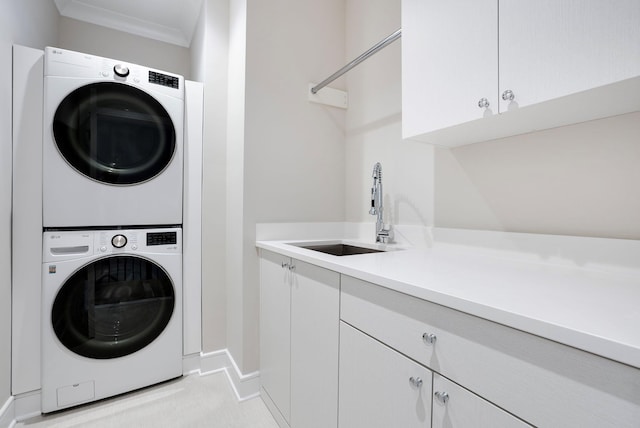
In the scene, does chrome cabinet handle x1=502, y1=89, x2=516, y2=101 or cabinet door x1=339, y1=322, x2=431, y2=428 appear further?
chrome cabinet handle x1=502, y1=89, x2=516, y2=101

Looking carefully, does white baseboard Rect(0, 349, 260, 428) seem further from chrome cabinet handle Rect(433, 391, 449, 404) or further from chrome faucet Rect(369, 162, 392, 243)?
chrome cabinet handle Rect(433, 391, 449, 404)

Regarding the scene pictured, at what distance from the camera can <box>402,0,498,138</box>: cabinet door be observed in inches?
35.7

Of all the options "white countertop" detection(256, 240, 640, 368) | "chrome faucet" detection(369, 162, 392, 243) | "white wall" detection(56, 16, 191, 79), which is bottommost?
"white countertop" detection(256, 240, 640, 368)

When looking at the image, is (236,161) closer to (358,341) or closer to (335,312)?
(335,312)

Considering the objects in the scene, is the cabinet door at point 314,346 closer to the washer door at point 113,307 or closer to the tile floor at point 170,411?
the tile floor at point 170,411

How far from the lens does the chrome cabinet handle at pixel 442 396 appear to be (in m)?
0.64

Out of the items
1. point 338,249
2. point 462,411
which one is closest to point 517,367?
point 462,411

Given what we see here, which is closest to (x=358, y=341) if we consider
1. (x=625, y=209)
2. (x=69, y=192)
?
(x=625, y=209)

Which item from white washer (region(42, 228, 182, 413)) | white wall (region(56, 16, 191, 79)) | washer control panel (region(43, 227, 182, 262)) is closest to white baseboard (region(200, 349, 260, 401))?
white washer (region(42, 228, 182, 413))

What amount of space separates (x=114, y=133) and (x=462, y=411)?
6.82 feet

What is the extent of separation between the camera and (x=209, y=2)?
6.42ft

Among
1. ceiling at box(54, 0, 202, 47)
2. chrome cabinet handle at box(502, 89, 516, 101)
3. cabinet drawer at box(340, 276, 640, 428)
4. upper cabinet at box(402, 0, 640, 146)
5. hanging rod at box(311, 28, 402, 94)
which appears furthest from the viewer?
ceiling at box(54, 0, 202, 47)

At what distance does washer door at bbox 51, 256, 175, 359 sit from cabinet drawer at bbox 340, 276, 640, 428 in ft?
5.14

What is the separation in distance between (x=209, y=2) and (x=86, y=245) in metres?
1.77
